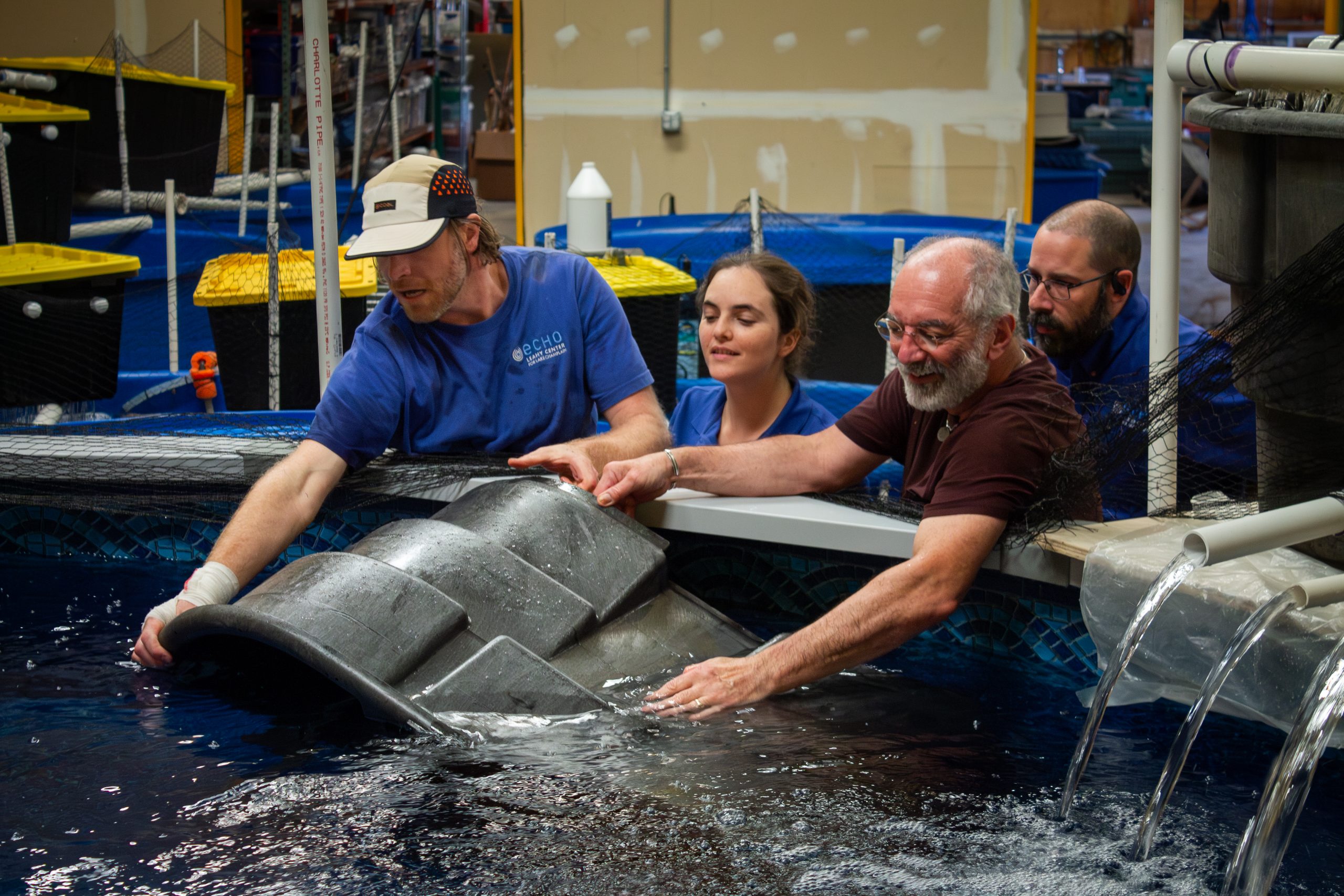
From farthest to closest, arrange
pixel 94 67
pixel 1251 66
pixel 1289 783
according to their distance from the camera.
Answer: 1. pixel 94 67
2. pixel 1251 66
3. pixel 1289 783

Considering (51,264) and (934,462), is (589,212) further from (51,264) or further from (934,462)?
(934,462)

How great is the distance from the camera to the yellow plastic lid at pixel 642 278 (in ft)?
15.4

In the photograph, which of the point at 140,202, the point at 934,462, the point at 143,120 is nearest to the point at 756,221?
the point at 934,462

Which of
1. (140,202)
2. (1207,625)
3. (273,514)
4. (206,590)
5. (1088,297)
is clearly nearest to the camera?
(1207,625)

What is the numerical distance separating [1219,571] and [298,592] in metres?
1.63

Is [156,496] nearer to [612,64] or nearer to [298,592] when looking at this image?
[298,592]

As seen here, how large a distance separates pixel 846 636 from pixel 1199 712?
26.0 inches

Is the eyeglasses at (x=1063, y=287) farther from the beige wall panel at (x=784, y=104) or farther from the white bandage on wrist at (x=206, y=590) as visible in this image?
the beige wall panel at (x=784, y=104)

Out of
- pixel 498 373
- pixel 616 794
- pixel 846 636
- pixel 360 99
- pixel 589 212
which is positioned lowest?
pixel 616 794

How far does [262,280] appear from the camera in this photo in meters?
4.97

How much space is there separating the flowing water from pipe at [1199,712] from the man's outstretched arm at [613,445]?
1301mm

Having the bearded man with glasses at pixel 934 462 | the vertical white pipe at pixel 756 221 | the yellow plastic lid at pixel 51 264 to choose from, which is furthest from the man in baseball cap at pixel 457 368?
the vertical white pipe at pixel 756 221

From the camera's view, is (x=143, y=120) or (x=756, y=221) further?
(x=143, y=120)

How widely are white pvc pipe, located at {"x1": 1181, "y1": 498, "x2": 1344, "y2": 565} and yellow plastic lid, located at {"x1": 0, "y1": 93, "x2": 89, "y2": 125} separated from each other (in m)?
6.25
